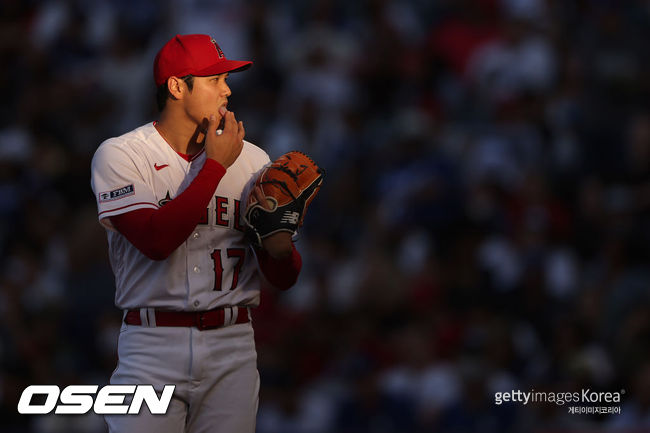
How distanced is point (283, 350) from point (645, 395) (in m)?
2.57

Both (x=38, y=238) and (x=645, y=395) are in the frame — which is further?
(x=38, y=238)

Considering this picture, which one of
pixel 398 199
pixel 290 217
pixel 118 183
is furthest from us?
pixel 398 199

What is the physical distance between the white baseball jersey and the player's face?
140mm

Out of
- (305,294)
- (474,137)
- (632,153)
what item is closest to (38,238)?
(305,294)

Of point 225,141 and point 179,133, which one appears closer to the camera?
point 225,141

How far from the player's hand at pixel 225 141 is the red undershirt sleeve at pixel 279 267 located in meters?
0.35

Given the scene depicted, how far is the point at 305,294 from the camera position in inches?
277

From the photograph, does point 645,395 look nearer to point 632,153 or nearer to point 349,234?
point 632,153

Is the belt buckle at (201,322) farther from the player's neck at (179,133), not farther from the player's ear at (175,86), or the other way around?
the player's ear at (175,86)

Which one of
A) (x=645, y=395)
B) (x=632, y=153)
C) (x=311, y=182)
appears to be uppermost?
(x=311, y=182)

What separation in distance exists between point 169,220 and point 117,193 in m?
0.22

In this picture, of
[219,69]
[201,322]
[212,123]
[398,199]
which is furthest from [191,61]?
[398,199]

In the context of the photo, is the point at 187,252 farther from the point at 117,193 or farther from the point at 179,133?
the point at 179,133

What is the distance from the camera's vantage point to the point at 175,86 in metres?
3.02
